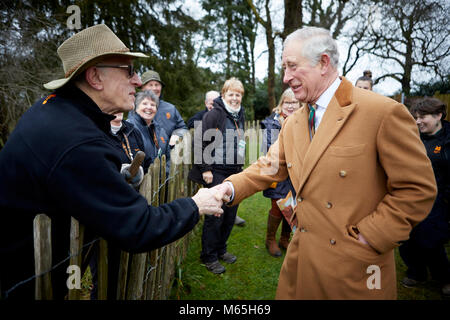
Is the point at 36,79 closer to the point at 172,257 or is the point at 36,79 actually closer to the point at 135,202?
the point at 172,257

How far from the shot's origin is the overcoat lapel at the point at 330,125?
164cm

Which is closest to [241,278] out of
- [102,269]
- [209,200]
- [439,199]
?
[209,200]

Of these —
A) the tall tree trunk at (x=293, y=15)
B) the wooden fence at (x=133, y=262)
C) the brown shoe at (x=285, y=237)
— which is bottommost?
the brown shoe at (x=285, y=237)

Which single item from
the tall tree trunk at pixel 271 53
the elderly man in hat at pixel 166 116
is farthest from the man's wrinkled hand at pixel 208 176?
the tall tree trunk at pixel 271 53

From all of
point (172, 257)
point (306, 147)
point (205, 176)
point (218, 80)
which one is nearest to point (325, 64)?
point (306, 147)

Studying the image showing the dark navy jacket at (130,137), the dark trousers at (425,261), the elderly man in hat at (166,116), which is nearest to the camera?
the dark navy jacket at (130,137)

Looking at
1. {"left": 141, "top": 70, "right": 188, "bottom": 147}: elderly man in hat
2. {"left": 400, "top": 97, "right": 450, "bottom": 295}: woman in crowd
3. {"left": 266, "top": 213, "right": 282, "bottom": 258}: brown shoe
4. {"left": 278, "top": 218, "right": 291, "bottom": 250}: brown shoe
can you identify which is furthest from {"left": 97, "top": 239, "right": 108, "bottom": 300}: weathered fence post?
{"left": 400, "top": 97, "right": 450, "bottom": 295}: woman in crowd

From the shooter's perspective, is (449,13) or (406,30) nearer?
(449,13)

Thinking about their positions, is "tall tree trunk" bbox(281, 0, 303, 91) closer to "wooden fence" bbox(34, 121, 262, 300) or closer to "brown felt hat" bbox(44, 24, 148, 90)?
"wooden fence" bbox(34, 121, 262, 300)

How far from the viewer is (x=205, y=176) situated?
3861 mm

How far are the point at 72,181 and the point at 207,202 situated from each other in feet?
3.08

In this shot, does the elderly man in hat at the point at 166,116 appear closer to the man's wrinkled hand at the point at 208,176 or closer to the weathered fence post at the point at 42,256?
the man's wrinkled hand at the point at 208,176

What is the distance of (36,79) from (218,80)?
50.3 ft

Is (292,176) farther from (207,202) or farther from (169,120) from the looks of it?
(169,120)
